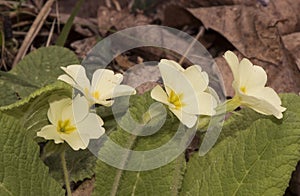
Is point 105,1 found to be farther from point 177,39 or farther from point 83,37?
point 177,39

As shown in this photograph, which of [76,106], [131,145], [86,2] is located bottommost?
[86,2]

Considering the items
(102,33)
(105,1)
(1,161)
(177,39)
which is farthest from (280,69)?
(1,161)

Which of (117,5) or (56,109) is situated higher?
(56,109)

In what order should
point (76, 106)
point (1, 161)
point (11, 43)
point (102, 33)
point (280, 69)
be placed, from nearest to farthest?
point (1, 161) < point (76, 106) < point (280, 69) < point (11, 43) < point (102, 33)

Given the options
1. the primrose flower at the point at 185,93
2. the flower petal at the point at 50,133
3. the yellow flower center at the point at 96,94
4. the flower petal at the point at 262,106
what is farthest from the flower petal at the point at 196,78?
the flower petal at the point at 50,133

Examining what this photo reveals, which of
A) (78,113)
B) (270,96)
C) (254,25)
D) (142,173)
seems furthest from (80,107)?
(254,25)

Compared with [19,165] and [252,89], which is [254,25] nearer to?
[252,89]

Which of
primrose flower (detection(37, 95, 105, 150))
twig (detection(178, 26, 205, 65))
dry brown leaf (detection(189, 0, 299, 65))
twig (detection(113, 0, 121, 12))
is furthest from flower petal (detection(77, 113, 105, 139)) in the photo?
twig (detection(113, 0, 121, 12))

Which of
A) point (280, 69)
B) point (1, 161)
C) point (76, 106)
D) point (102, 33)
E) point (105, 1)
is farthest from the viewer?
point (105, 1)
